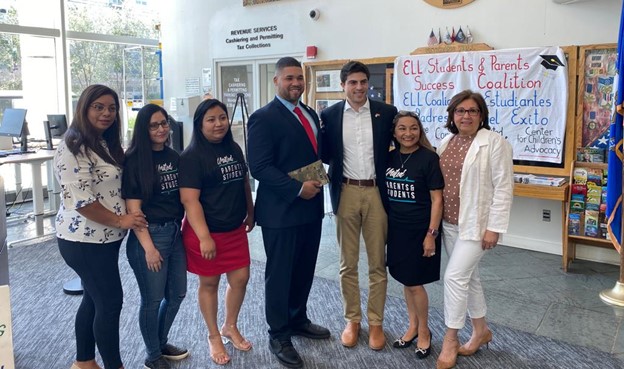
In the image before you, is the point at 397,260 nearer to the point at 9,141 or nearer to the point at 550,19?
the point at 550,19

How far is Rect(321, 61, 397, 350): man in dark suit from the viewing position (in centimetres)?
261

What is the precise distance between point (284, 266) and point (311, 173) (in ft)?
1.61

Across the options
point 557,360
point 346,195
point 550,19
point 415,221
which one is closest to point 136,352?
point 346,195

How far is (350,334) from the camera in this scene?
2.77 m

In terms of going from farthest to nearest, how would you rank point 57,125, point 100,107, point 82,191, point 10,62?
1. point 10,62
2. point 57,125
3. point 100,107
4. point 82,191

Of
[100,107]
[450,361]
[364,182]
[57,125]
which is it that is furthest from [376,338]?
[57,125]

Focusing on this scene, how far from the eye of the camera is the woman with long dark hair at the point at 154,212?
2191mm

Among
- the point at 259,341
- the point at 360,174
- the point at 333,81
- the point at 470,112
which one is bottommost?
the point at 259,341

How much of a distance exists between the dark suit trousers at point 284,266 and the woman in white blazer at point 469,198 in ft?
2.31

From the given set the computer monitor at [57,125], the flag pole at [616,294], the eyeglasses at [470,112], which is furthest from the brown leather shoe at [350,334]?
the computer monitor at [57,125]

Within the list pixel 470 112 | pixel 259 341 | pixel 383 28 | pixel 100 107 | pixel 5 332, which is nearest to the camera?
pixel 5 332

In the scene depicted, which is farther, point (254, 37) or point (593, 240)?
point (254, 37)

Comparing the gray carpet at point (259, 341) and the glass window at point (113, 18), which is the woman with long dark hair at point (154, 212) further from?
the glass window at point (113, 18)

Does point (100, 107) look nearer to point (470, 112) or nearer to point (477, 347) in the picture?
point (470, 112)
